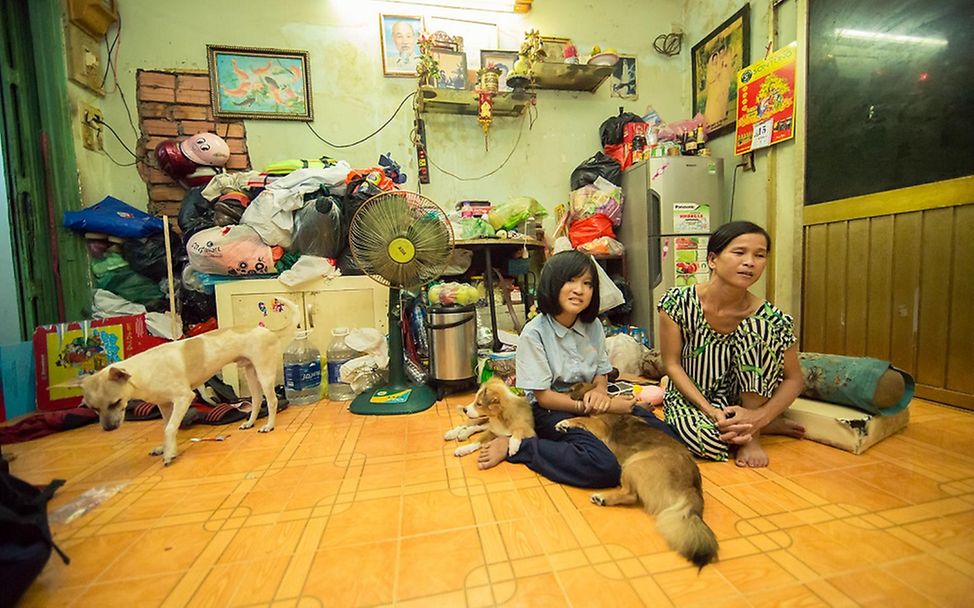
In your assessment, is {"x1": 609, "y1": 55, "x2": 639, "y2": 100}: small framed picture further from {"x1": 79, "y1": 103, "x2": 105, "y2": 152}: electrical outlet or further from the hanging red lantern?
{"x1": 79, "y1": 103, "x2": 105, "y2": 152}: electrical outlet

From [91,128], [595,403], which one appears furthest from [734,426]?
[91,128]

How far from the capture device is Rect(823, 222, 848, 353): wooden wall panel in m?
2.57

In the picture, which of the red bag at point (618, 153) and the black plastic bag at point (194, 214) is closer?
the black plastic bag at point (194, 214)

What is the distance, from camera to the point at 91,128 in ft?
10.2

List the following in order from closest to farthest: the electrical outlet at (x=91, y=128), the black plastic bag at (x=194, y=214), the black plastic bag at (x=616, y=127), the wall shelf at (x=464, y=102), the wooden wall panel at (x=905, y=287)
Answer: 1. the wooden wall panel at (x=905, y=287)
2. the black plastic bag at (x=194, y=214)
3. the electrical outlet at (x=91, y=128)
4. the wall shelf at (x=464, y=102)
5. the black plastic bag at (x=616, y=127)

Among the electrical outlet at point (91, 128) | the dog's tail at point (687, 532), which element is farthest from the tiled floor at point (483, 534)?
the electrical outlet at point (91, 128)

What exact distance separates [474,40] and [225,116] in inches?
94.5

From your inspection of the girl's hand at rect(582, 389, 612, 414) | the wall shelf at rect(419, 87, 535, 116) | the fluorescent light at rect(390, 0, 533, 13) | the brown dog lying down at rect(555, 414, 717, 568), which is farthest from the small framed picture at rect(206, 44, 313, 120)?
the brown dog lying down at rect(555, 414, 717, 568)

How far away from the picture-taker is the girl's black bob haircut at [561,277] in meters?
1.57

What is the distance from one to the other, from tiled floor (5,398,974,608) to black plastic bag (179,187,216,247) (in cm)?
171

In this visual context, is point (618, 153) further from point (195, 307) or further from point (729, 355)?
point (195, 307)

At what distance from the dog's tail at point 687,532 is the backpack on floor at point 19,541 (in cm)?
160

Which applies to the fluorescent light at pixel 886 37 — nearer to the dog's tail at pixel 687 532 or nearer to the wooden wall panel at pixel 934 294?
the wooden wall panel at pixel 934 294

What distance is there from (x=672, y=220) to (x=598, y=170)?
898 mm
